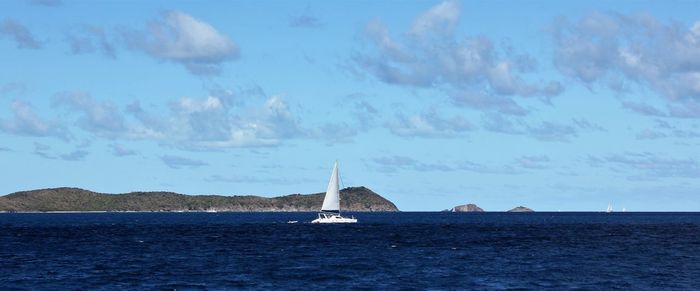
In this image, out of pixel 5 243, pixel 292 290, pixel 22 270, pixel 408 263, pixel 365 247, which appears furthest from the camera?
pixel 5 243

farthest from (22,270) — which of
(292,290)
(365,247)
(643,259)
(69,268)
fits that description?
(643,259)

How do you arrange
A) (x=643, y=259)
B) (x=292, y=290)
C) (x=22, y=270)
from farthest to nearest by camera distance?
1. (x=643, y=259)
2. (x=22, y=270)
3. (x=292, y=290)

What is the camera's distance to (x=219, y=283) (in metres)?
82.2

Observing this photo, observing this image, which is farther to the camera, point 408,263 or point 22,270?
point 408,263

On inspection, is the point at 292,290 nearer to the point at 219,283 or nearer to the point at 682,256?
the point at 219,283

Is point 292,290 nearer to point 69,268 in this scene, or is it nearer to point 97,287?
point 97,287

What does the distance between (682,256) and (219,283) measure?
59124 millimetres

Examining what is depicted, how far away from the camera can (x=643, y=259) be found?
110m

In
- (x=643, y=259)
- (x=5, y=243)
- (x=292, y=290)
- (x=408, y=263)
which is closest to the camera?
(x=292, y=290)

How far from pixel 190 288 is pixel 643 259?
55480 millimetres

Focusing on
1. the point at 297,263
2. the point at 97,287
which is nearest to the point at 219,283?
the point at 97,287

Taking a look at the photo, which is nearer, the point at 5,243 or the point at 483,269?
the point at 483,269

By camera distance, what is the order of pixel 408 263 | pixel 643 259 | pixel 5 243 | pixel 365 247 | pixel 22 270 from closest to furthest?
pixel 22 270
pixel 408 263
pixel 643 259
pixel 365 247
pixel 5 243

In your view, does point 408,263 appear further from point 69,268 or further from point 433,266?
point 69,268
